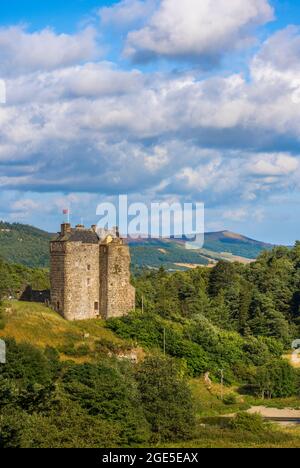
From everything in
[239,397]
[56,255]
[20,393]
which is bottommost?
[239,397]

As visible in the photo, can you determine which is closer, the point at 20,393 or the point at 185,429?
the point at 20,393

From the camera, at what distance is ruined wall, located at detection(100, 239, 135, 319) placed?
61.9 meters

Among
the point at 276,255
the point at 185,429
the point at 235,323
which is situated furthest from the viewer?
the point at 276,255

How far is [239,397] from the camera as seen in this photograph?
63969 mm

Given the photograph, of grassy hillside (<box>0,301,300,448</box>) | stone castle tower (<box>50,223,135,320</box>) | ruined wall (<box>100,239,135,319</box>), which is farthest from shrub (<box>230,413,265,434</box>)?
stone castle tower (<box>50,223,135,320</box>)

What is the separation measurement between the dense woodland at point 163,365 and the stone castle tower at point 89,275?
66.4 inches

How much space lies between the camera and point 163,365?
2036 inches

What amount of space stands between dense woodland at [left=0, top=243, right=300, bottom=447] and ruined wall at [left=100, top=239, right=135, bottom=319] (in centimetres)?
119

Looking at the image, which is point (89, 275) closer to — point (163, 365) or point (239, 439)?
point (163, 365)

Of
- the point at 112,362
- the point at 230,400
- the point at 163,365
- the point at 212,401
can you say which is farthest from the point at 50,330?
the point at 230,400

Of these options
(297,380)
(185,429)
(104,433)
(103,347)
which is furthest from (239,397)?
(104,433)

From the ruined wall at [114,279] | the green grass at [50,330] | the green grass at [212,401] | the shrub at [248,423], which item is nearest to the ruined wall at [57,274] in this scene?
the green grass at [50,330]
